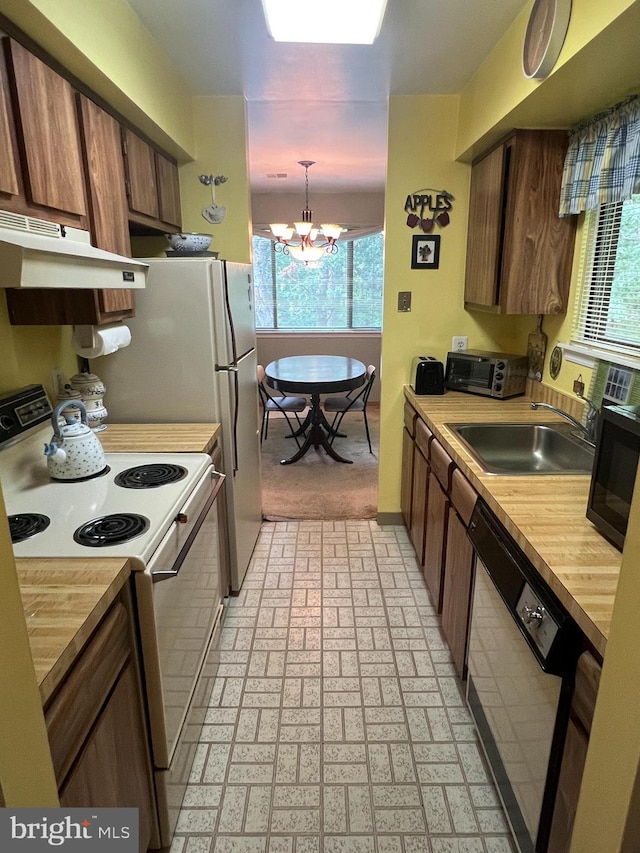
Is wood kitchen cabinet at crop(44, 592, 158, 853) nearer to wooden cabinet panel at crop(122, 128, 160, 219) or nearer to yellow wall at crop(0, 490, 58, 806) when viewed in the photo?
yellow wall at crop(0, 490, 58, 806)

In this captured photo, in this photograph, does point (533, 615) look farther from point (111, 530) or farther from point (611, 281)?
point (611, 281)

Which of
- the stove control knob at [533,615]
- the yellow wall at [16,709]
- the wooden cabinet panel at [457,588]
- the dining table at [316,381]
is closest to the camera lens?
the yellow wall at [16,709]

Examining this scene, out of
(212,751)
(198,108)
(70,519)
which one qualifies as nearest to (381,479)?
(212,751)

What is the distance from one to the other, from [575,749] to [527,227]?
2.04 m

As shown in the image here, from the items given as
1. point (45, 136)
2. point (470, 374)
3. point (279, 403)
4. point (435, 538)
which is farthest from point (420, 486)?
point (279, 403)

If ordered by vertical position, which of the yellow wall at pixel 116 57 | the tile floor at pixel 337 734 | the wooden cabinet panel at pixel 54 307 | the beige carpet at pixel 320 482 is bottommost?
the tile floor at pixel 337 734

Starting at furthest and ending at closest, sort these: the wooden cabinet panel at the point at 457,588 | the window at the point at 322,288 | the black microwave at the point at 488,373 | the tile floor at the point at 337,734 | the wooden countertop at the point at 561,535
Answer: the window at the point at 322,288, the black microwave at the point at 488,373, the wooden cabinet panel at the point at 457,588, the tile floor at the point at 337,734, the wooden countertop at the point at 561,535

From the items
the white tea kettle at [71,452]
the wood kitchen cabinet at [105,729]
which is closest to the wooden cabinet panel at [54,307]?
the white tea kettle at [71,452]

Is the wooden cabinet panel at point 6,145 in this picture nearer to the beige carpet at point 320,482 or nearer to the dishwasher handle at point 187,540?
the dishwasher handle at point 187,540

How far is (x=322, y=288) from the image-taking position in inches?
247

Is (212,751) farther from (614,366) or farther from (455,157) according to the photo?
(455,157)

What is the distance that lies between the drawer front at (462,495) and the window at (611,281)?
84 cm

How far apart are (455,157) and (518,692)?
258 centimetres

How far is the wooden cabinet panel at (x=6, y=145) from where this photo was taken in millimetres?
1243
